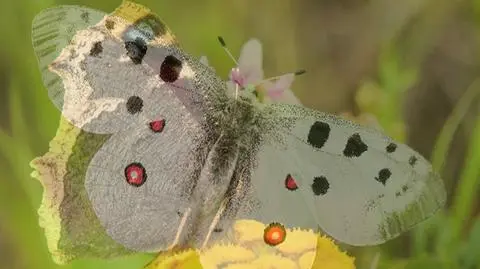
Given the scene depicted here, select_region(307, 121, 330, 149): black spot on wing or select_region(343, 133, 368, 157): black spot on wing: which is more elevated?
select_region(307, 121, 330, 149): black spot on wing

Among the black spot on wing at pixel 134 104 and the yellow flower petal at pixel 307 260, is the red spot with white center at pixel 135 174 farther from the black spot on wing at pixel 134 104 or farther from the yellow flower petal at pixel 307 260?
the yellow flower petal at pixel 307 260

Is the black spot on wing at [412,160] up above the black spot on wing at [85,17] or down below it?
below

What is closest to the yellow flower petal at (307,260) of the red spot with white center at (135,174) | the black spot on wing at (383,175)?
the black spot on wing at (383,175)

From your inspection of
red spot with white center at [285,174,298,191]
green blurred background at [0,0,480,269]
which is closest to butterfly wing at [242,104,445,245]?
red spot with white center at [285,174,298,191]

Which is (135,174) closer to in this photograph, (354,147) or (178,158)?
(178,158)

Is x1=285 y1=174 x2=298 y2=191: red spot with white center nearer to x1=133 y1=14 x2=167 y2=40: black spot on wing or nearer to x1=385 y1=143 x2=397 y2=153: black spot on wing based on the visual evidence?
x1=385 y1=143 x2=397 y2=153: black spot on wing
